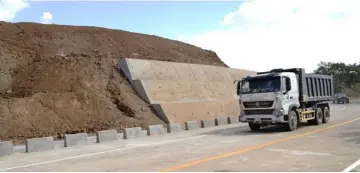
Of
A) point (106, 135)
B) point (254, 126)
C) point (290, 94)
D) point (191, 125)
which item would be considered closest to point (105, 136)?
point (106, 135)

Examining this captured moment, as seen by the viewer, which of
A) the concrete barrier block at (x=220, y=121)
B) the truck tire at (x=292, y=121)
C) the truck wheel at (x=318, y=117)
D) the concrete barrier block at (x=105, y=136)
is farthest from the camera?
the concrete barrier block at (x=220, y=121)

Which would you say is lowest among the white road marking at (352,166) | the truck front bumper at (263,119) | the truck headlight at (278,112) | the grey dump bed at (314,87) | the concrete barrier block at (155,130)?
the white road marking at (352,166)

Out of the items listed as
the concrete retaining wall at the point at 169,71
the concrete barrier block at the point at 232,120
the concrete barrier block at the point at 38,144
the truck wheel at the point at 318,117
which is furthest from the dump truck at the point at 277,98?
the concrete retaining wall at the point at 169,71

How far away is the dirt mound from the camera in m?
19.3

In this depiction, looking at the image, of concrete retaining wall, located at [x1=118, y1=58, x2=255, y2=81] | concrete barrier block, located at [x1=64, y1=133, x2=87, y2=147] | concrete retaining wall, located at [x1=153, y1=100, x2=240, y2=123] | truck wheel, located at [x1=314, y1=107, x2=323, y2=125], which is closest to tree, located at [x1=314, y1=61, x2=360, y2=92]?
concrete retaining wall, located at [x1=118, y1=58, x2=255, y2=81]

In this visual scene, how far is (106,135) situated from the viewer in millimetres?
17250

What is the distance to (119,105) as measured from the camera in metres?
23.5

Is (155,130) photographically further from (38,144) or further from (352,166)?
(352,166)

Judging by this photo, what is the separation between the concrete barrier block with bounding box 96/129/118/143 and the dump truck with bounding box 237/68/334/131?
19.9ft

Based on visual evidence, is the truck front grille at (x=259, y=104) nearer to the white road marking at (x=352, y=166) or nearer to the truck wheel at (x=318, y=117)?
the truck wheel at (x=318, y=117)

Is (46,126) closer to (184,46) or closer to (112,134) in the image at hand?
(112,134)

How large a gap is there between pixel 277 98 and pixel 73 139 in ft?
29.7

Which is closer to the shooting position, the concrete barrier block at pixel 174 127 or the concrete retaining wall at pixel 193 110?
the concrete barrier block at pixel 174 127

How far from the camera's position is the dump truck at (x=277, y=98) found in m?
17.2
